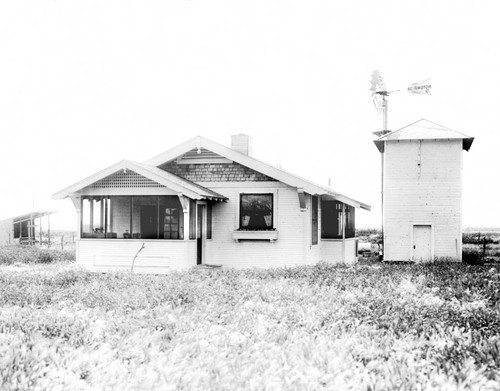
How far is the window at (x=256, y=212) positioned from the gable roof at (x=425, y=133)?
6.54 meters

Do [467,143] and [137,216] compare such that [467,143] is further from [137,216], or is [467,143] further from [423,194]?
[137,216]

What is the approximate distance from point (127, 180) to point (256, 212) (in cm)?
453

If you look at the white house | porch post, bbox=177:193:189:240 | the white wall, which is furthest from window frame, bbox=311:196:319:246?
porch post, bbox=177:193:189:240

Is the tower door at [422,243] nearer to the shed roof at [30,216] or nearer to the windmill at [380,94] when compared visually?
the windmill at [380,94]

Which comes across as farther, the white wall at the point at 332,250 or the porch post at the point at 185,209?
the white wall at the point at 332,250

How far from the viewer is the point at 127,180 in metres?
18.4

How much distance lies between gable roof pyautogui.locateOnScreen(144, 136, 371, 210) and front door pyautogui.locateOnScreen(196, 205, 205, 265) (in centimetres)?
202

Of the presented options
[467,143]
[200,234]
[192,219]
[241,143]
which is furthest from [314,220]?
[467,143]

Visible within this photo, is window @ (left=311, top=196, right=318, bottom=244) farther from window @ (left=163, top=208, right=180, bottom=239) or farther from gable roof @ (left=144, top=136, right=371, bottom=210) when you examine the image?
window @ (left=163, top=208, right=180, bottom=239)

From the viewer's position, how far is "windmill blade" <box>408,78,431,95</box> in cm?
2514

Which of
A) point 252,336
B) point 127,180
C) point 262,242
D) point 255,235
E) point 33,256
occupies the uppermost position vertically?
point 127,180

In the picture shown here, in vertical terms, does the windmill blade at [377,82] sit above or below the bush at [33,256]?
above

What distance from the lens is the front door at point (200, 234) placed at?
62.9ft

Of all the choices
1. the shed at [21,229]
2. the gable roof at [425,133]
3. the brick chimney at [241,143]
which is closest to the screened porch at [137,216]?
the brick chimney at [241,143]
